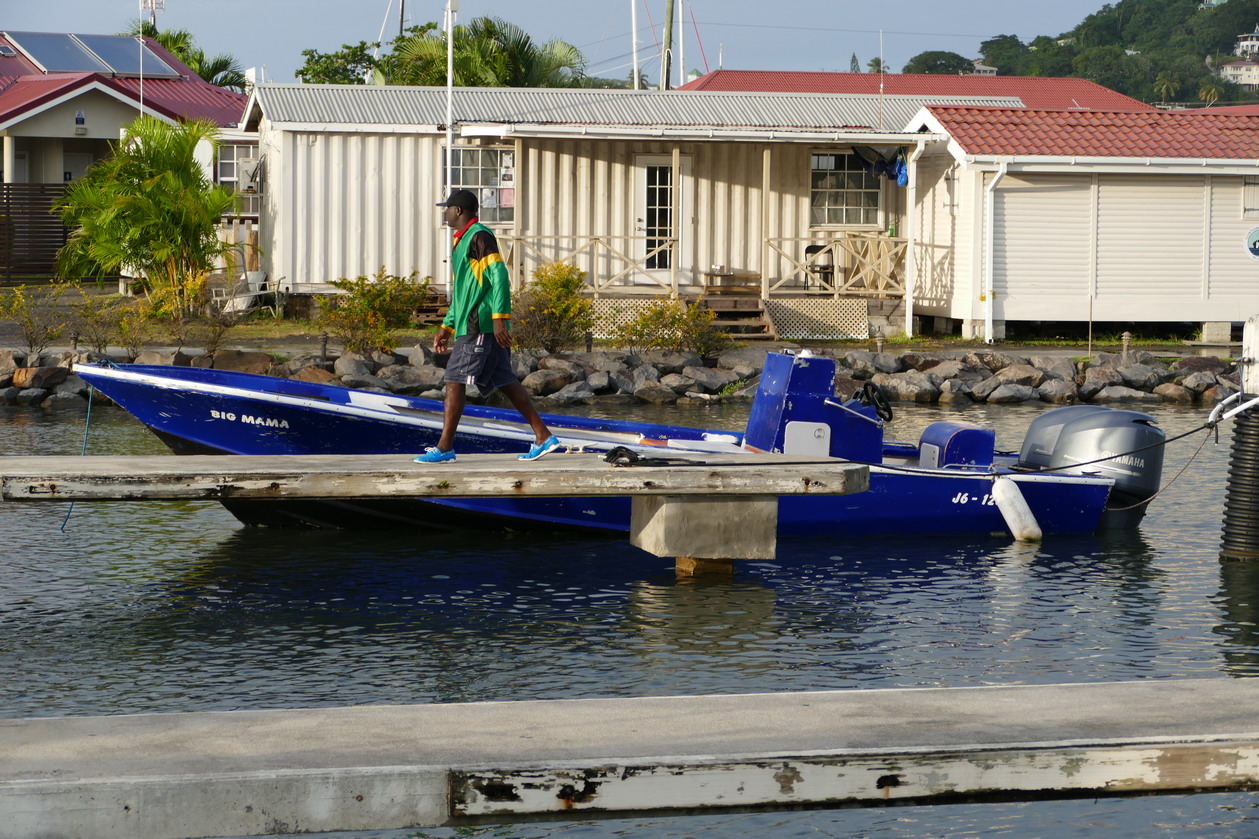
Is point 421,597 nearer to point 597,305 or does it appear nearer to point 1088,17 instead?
point 597,305

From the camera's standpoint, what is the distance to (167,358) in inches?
847

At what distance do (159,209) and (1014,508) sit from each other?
57.8 feet

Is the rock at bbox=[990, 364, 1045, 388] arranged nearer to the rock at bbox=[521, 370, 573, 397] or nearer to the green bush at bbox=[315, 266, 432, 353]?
the rock at bbox=[521, 370, 573, 397]

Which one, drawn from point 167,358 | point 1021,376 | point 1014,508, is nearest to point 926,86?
point 1021,376

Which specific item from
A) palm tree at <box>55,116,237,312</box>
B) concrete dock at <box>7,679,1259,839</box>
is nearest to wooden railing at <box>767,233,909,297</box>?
palm tree at <box>55,116,237,312</box>

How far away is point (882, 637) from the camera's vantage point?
30.7 feet

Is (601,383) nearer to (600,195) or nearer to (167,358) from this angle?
(167,358)

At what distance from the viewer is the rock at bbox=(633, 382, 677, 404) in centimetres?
2158

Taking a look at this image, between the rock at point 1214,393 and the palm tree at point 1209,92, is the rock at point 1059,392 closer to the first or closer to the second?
the rock at point 1214,393

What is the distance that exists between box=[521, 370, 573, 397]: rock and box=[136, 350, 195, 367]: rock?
3372 millimetres

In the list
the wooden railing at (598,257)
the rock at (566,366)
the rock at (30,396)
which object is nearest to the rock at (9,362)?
the rock at (30,396)

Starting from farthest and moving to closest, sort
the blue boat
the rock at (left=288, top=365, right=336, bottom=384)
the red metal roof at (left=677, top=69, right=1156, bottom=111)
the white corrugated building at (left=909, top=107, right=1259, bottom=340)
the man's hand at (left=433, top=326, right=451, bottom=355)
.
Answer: the red metal roof at (left=677, top=69, right=1156, bottom=111) < the white corrugated building at (left=909, top=107, right=1259, bottom=340) < the rock at (left=288, top=365, right=336, bottom=384) < the blue boat < the man's hand at (left=433, top=326, right=451, bottom=355)

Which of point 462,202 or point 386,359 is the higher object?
point 462,202

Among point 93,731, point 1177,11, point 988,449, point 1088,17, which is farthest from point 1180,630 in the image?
point 1177,11
